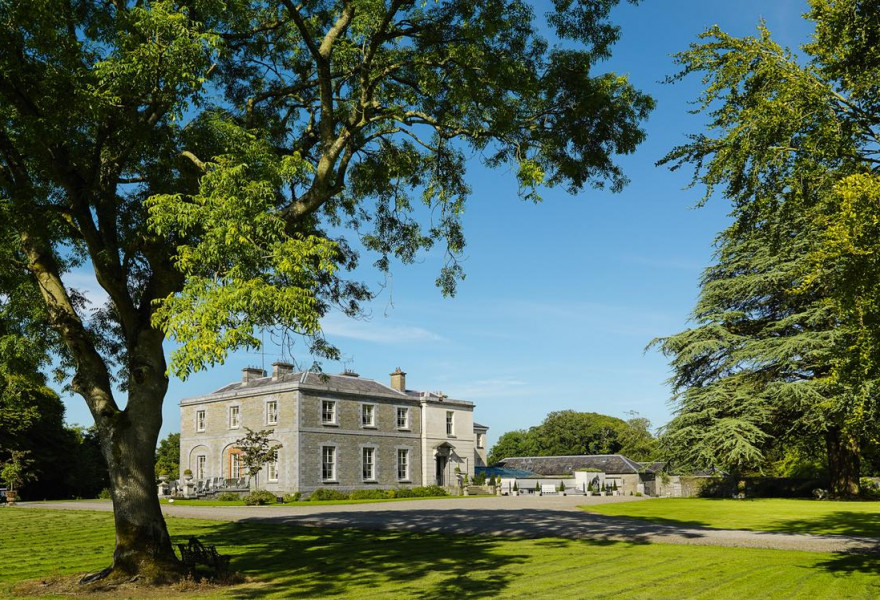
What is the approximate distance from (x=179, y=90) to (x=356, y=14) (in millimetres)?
3833

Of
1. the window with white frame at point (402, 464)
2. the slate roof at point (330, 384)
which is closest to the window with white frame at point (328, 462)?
the slate roof at point (330, 384)

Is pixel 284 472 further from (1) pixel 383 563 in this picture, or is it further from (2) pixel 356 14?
(2) pixel 356 14

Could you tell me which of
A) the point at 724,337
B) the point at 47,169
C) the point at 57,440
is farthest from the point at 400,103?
the point at 57,440

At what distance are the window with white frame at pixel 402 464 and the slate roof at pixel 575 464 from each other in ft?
43.2

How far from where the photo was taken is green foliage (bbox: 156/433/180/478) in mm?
55969

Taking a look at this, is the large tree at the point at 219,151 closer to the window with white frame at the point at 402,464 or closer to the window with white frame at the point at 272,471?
the window with white frame at the point at 272,471

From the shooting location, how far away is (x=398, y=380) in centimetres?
4828

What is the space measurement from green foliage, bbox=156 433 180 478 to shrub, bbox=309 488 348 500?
20.6 metres

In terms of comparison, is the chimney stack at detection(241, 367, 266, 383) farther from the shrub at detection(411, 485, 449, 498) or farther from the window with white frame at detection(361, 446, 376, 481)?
the shrub at detection(411, 485, 449, 498)

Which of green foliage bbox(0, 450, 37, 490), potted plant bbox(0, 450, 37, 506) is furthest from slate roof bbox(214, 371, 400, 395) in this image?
potted plant bbox(0, 450, 37, 506)

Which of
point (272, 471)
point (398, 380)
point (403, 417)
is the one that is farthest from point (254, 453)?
point (398, 380)

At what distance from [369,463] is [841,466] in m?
25.3

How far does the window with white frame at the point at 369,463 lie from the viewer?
43406mm

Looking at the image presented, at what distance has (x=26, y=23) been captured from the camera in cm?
929
